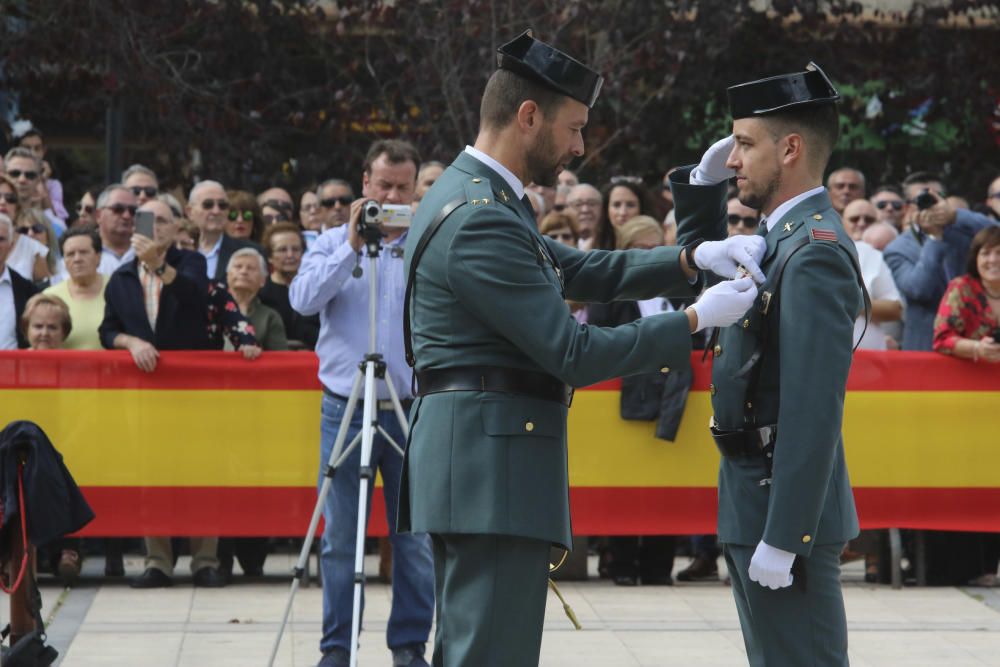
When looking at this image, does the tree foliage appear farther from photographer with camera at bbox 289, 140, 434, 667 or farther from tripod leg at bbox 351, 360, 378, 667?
tripod leg at bbox 351, 360, 378, 667

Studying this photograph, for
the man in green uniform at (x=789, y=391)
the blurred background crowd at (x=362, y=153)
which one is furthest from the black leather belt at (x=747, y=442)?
the blurred background crowd at (x=362, y=153)

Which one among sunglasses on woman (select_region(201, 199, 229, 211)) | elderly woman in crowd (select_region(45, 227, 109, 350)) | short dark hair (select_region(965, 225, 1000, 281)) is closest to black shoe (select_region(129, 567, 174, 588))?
elderly woman in crowd (select_region(45, 227, 109, 350))

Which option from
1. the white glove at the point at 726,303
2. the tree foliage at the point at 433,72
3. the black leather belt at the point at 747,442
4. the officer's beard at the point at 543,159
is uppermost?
the tree foliage at the point at 433,72

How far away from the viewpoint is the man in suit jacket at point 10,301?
9.55 meters

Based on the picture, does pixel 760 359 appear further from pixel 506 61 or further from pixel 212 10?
pixel 212 10

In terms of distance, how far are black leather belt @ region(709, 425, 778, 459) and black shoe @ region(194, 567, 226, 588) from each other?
5.13m

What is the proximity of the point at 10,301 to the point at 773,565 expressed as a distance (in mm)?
6301

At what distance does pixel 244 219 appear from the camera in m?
11.1

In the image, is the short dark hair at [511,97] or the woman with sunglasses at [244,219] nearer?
the short dark hair at [511,97]

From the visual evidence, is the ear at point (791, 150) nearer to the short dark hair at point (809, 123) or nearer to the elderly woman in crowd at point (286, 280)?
the short dark hair at point (809, 123)

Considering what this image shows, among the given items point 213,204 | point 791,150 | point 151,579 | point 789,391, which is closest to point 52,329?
point 151,579

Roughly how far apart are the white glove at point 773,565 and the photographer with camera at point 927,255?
20.1 feet

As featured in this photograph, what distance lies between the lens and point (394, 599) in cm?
719

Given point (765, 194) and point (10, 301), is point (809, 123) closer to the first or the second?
point (765, 194)
